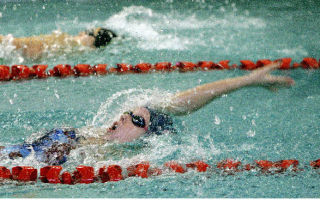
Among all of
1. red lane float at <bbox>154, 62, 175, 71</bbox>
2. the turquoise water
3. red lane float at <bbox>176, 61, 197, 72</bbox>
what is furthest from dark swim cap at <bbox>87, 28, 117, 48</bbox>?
red lane float at <bbox>176, 61, 197, 72</bbox>

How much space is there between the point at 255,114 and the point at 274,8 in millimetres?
3178

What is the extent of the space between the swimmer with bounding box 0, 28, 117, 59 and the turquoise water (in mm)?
109

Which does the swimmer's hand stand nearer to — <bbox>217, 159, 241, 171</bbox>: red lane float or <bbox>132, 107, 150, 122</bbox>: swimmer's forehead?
<bbox>132, 107, 150, 122</bbox>: swimmer's forehead

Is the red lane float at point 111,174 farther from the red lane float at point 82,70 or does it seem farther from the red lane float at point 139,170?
the red lane float at point 82,70

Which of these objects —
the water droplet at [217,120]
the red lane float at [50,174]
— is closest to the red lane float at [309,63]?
the water droplet at [217,120]

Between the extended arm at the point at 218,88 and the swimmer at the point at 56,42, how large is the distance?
2333 mm

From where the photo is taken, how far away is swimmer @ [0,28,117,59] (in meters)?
4.07

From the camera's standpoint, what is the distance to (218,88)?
2143 mm

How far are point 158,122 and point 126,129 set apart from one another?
201 millimetres

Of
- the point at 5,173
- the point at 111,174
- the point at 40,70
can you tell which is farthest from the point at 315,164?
the point at 40,70

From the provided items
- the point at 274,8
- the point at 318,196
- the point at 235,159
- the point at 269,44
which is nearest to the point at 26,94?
the point at 235,159

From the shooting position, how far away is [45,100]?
316 cm

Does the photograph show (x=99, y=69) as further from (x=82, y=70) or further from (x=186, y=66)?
(x=186, y=66)

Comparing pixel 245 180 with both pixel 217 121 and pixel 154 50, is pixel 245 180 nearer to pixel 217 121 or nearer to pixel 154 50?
pixel 217 121
